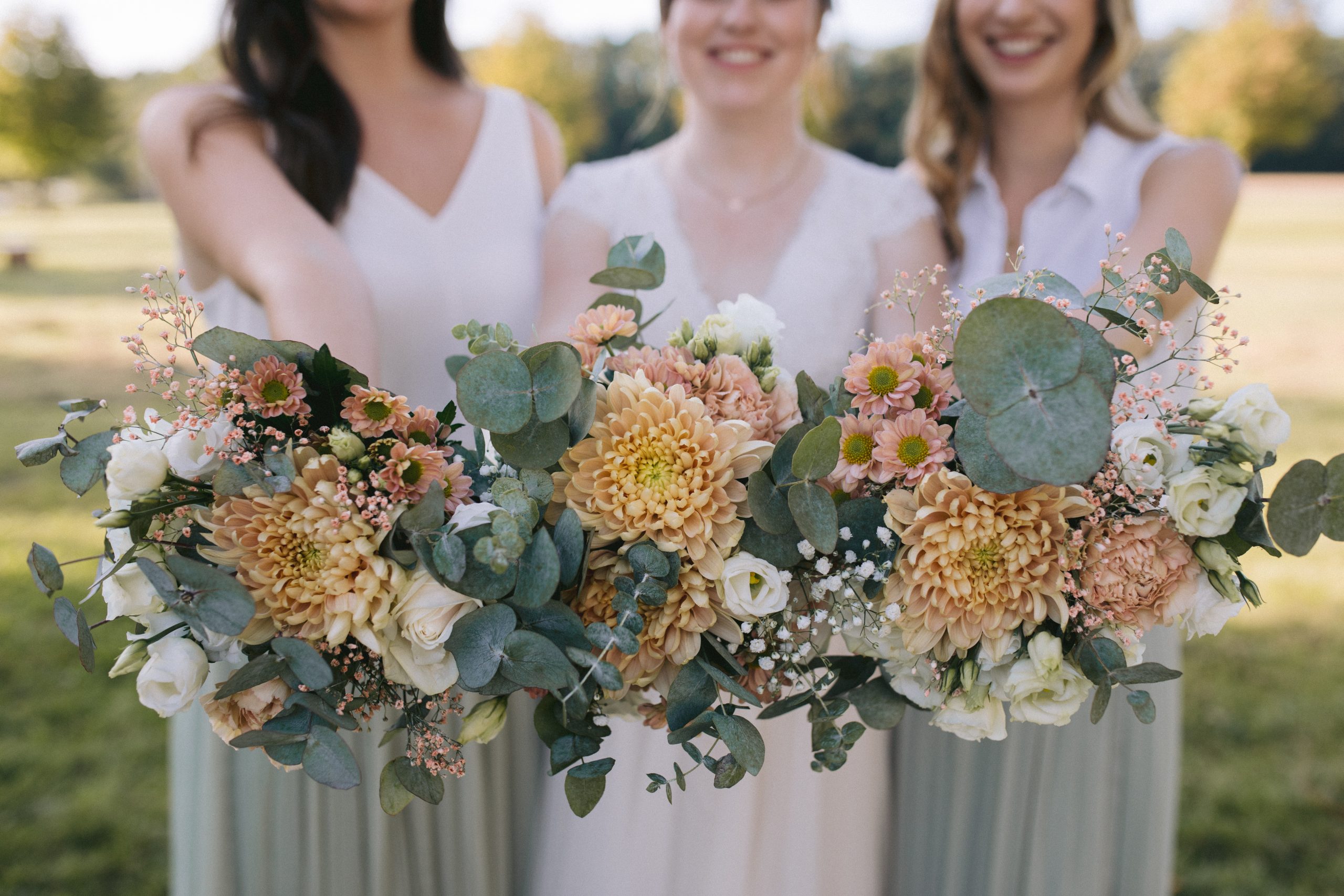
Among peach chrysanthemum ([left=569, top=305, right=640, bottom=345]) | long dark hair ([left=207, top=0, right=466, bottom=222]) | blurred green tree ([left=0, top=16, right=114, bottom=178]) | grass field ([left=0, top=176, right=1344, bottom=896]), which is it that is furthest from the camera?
blurred green tree ([left=0, top=16, right=114, bottom=178])

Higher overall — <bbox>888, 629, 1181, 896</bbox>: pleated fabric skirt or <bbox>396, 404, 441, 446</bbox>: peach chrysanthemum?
<bbox>396, 404, 441, 446</bbox>: peach chrysanthemum

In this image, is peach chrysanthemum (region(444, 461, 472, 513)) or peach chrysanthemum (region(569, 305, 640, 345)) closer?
peach chrysanthemum (region(444, 461, 472, 513))

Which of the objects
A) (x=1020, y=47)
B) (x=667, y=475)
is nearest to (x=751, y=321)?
(x=667, y=475)

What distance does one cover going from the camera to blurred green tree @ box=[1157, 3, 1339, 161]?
18750 mm

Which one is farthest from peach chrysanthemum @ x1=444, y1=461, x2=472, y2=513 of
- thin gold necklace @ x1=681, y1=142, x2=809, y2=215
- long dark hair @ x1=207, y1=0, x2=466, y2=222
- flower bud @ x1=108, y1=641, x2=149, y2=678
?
thin gold necklace @ x1=681, y1=142, x2=809, y2=215

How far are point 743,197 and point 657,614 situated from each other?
1331mm

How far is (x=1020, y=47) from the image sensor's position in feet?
7.23

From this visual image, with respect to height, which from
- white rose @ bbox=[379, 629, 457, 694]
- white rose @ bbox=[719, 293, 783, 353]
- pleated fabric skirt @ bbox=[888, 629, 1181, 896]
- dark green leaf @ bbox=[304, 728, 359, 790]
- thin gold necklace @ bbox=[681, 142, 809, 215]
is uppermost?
thin gold necklace @ bbox=[681, 142, 809, 215]

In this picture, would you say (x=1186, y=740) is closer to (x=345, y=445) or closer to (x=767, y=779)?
(x=767, y=779)

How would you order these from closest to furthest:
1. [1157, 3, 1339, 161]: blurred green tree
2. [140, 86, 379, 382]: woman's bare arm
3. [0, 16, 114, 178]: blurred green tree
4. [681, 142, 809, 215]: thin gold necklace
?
[140, 86, 379, 382]: woman's bare arm < [681, 142, 809, 215]: thin gold necklace < [0, 16, 114, 178]: blurred green tree < [1157, 3, 1339, 161]: blurred green tree

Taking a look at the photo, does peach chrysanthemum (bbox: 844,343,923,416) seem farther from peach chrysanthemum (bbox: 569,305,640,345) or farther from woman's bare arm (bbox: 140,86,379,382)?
woman's bare arm (bbox: 140,86,379,382)

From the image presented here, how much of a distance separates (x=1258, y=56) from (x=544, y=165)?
21.4 metres

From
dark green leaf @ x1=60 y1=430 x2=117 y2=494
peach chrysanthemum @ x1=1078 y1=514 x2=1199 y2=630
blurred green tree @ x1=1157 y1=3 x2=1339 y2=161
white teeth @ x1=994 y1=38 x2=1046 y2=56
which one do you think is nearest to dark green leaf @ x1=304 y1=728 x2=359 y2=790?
dark green leaf @ x1=60 y1=430 x2=117 y2=494

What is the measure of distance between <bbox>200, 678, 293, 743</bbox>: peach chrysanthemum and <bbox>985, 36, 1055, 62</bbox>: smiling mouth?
2.03 metres
